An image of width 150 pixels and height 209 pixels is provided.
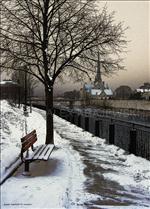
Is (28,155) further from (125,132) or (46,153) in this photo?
(125,132)

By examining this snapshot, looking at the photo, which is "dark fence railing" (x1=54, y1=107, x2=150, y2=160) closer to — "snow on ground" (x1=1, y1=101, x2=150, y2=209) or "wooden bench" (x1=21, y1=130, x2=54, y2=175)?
"snow on ground" (x1=1, y1=101, x2=150, y2=209)

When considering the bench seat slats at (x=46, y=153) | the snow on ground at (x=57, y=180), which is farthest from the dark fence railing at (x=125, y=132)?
the bench seat slats at (x=46, y=153)

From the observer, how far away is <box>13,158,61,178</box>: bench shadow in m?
9.65

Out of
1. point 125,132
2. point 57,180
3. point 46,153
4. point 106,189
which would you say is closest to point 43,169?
point 46,153

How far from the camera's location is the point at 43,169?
1032 cm

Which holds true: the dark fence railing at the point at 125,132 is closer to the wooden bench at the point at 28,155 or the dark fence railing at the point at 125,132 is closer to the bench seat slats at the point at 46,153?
the bench seat slats at the point at 46,153

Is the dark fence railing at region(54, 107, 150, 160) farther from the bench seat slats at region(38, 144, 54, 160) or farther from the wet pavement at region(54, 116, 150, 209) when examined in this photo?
the bench seat slats at region(38, 144, 54, 160)

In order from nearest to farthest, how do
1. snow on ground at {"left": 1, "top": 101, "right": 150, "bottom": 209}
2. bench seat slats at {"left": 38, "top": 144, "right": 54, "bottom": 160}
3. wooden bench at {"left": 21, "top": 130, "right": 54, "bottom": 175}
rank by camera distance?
snow on ground at {"left": 1, "top": 101, "right": 150, "bottom": 209}
wooden bench at {"left": 21, "top": 130, "right": 54, "bottom": 175}
bench seat slats at {"left": 38, "top": 144, "right": 54, "bottom": 160}

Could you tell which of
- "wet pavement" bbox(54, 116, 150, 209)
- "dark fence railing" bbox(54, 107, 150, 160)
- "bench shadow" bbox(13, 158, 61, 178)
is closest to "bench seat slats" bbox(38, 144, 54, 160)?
"bench shadow" bbox(13, 158, 61, 178)

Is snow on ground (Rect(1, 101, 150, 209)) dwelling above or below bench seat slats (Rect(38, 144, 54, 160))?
below

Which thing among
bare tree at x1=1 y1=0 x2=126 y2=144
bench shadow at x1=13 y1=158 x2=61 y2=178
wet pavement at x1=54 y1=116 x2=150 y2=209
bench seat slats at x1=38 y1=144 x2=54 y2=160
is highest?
bare tree at x1=1 y1=0 x2=126 y2=144

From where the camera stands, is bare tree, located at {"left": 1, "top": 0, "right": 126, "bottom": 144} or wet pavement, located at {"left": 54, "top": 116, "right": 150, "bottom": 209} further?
bare tree, located at {"left": 1, "top": 0, "right": 126, "bottom": 144}

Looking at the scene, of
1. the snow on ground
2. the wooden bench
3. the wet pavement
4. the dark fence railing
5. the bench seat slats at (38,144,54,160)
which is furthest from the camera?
the dark fence railing

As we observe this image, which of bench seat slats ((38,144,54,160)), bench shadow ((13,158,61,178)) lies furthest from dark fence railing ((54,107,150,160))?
bench shadow ((13,158,61,178))
